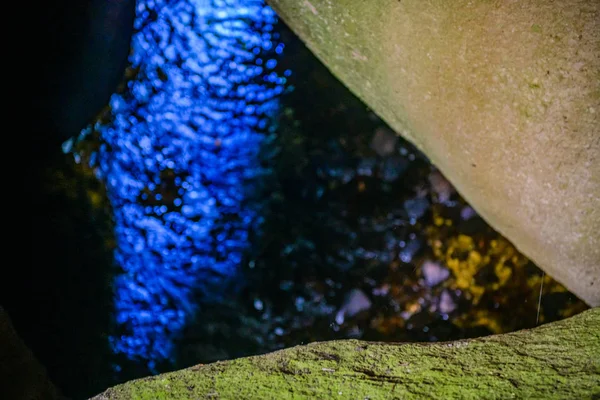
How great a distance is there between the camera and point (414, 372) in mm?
1066

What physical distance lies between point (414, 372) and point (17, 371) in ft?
4.68

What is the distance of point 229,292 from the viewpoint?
2.19m

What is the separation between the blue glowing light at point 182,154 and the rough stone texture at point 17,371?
653mm

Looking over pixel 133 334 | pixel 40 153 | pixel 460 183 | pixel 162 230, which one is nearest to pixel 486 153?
pixel 460 183

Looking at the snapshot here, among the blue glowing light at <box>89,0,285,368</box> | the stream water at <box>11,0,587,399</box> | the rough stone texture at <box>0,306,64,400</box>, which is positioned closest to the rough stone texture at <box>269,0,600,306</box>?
the stream water at <box>11,0,587,399</box>

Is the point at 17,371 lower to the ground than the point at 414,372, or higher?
lower

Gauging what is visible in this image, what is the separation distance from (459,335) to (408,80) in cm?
126

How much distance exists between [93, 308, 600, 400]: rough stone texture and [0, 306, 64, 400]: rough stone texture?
447mm

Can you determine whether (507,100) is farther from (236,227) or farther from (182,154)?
(182,154)

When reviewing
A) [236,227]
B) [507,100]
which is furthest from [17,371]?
[507,100]

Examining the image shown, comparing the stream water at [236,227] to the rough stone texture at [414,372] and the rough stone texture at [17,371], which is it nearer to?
the rough stone texture at [17,371]

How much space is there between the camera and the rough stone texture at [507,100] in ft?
3.97

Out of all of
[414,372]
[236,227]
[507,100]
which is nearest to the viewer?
[414,372]

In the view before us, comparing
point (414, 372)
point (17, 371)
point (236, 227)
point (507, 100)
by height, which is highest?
point (507, 100)
